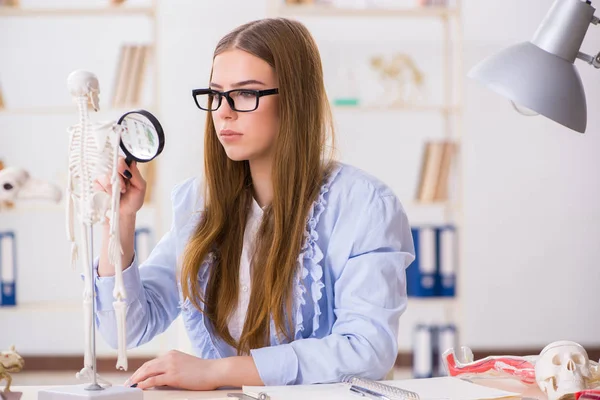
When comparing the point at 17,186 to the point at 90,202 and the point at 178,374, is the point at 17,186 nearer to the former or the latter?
the point at 90,202

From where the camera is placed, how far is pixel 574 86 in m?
1.15

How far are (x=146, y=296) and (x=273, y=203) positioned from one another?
→ 0.31m

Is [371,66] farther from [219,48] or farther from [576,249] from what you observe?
[219,48]

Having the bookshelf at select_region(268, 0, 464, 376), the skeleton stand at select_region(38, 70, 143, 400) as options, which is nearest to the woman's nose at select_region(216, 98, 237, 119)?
the skeleton stand at select_region(38, 70, 143, 400)

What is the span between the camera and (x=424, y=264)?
3.86 metres

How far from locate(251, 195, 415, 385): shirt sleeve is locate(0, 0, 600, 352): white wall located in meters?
2.87

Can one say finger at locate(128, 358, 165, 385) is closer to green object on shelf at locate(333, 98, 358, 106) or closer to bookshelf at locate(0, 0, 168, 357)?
green object on shelf at locate(333, 98, 358, 106)

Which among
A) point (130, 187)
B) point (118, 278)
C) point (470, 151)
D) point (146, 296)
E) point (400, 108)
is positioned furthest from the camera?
point (470, 151)

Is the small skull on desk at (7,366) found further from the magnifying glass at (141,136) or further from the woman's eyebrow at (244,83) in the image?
the woman's eyebrow at (244,83)

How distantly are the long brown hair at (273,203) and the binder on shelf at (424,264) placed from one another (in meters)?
2.28

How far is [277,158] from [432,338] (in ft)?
8.70

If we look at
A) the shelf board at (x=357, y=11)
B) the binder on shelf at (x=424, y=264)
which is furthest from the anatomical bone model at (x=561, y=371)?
the shelf board at (x=357, y=11)

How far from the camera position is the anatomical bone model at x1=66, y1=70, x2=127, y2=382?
1.09 meters

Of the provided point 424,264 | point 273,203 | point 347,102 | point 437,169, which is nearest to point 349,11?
point 347,102
